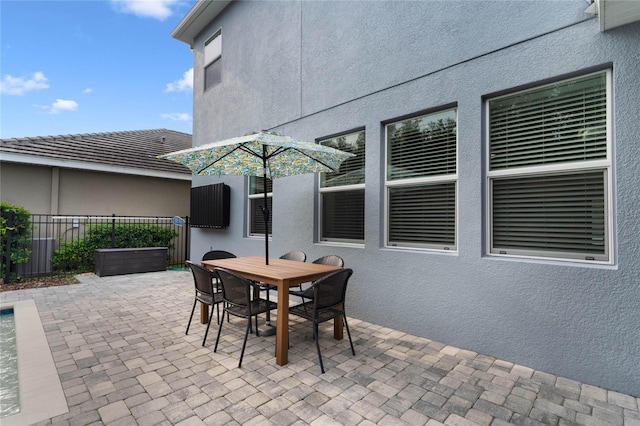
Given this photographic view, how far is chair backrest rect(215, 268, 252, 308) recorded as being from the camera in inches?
114

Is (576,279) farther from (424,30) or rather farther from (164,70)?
(164,70)

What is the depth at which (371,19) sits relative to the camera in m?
4.21

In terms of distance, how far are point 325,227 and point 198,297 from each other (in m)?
2.23

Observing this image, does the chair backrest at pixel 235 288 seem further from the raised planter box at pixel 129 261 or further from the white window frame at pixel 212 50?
the white window frame at pixel 212 50

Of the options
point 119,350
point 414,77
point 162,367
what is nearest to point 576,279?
point 414,77

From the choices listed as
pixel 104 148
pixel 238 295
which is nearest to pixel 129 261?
pixel 104 148

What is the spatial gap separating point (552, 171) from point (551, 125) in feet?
1.51

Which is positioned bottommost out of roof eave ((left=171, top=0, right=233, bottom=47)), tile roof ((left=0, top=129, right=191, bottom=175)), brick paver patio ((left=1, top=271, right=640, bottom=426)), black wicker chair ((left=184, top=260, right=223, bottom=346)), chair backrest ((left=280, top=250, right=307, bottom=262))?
brick paver patio ((left=1, top=271, right=640, bottom=426))

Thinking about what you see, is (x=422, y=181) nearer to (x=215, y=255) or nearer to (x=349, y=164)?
(x=349, y=164)

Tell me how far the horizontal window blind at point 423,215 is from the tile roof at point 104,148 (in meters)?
8.34

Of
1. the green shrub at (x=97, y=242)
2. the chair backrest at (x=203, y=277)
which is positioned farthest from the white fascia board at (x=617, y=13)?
the green shrub at (x=97, y=242)

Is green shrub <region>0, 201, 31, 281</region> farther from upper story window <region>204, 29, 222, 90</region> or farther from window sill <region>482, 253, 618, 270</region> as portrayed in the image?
window sill <region>482, 253, 618, 270</region>

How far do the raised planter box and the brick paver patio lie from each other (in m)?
3.63

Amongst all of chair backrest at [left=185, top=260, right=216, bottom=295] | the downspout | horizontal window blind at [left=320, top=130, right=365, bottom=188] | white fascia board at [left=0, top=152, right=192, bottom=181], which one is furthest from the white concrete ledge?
the downspout
